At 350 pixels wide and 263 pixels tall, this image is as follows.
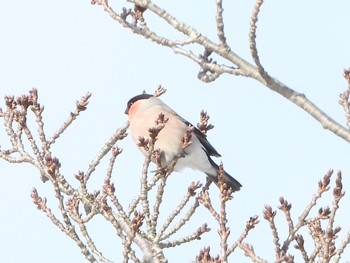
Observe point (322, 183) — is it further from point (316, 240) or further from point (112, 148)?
point (112, 148)

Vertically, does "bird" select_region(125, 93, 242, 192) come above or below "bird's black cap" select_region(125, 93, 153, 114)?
below

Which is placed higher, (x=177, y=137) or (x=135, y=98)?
(x=135, y=98)

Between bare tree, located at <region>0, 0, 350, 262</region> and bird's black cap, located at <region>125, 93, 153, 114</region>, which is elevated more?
bird's black cap, located at <region>125, 93, 153, 114</region>

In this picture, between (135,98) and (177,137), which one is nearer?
(177,137)

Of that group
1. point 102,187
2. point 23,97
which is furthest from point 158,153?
point 23,97

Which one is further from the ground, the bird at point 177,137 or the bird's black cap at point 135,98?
the bird's black cap at point 135,98

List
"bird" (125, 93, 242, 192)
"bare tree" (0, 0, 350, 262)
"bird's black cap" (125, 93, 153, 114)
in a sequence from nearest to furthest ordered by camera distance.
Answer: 1. "bare tree" (0, 0, 350, 262)
2. "bird" (125, 93, 242, 192)
3. "bird's black cap" (125, 93, 153, 114)

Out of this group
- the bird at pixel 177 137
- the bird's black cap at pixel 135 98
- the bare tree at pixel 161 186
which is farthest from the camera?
the bird's black cap at pixel 135 98

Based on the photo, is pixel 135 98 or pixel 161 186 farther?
pixel 135 98

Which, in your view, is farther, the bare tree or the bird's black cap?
the bird's black cap

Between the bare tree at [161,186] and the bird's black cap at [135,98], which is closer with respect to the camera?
the bare tree at [161,186]

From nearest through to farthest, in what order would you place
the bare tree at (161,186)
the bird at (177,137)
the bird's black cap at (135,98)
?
the bare tree at (161,186), the bird at (177,137), the bird's black cap at (135,98)

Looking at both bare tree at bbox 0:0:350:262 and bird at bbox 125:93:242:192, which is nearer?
bare tree at bbox 0:0:350:262

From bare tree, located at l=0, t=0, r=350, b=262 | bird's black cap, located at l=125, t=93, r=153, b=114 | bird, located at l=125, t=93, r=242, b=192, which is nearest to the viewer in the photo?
bare tree, located at l=0, t=0, r=350, b=262
